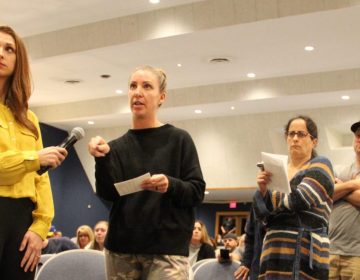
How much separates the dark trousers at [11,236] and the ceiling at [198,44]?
6.66 m

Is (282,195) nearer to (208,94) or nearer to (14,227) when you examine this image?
(14,227)

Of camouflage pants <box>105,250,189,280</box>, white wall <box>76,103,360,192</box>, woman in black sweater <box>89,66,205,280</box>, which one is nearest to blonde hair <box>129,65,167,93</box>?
woman in black sweater <box>89,66,205,280</box>

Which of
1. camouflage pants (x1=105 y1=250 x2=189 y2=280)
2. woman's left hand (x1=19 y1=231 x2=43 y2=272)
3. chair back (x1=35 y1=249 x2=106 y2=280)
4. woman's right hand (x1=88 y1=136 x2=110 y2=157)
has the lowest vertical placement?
chair back (x1=35 y1=249 x2=106 y2=280)

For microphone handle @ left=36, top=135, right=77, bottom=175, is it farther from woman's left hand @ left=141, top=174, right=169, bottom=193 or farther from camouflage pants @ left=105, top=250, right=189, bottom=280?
camouflage pants @ left=105, top=250, right=189, bottom=280

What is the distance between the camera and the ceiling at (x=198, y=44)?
8.40 metres

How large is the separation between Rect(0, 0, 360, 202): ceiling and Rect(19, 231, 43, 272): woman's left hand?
21.8ft

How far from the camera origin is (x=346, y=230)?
155 inches

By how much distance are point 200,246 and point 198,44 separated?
11.7 feet

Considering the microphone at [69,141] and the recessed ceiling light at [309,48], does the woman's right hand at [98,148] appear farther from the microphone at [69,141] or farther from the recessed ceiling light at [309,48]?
the recessed ceiling light at [309,48]

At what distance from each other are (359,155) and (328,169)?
0.95m

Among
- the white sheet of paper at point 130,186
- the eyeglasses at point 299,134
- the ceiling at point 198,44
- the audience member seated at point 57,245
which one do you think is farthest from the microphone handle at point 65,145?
the ceiling at point 198,44

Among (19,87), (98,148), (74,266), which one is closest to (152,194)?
(98,148)

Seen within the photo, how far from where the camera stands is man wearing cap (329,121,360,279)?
3859 millimetres

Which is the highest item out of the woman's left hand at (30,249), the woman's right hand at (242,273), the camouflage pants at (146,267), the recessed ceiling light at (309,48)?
the recessed ceiling light at (309,48)
